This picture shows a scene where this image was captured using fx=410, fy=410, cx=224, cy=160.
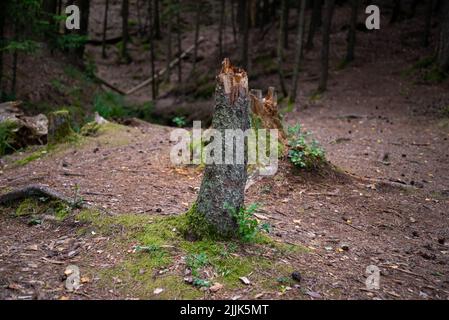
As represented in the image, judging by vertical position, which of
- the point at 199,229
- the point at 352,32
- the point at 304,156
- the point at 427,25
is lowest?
the point at 199,229

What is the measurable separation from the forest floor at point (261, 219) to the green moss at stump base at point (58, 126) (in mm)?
578

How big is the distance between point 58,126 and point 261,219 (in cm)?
580

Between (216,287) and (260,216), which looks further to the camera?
(260,216)

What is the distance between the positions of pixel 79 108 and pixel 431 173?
40.7 ft

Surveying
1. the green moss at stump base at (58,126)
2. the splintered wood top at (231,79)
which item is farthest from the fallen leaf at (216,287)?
the green moss at stump base at (58,126)

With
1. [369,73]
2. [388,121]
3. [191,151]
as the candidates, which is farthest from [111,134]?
[369,73]

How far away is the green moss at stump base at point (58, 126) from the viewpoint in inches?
351

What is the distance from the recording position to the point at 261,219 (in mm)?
5180

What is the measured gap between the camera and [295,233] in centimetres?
491

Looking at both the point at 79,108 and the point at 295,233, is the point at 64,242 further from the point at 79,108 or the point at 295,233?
the point at 79,108

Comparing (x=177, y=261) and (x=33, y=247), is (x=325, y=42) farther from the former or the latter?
(x=33, y=247)

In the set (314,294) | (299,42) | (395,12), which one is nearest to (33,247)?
(314,294)

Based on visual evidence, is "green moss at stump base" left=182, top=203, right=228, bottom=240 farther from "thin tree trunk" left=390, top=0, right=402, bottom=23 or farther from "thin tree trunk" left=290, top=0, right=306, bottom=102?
"thin tree trunk" left=390, top=0, right=402, bottom=23
